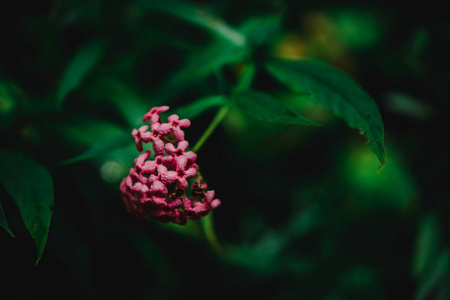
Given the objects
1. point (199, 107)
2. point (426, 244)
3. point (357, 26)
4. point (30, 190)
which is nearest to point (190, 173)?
point (199, 107)

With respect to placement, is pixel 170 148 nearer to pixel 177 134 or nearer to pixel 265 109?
pixel 177 134

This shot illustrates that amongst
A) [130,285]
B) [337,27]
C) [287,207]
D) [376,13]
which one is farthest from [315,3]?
[130,285]

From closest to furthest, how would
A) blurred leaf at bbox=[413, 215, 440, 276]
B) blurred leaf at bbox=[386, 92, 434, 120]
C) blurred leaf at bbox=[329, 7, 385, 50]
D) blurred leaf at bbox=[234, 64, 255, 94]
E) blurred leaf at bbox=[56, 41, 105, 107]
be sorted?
blurred leaf at bbox=[234, 64, 255, 94]
blurred leaf at bbox=[56, 41, 105, 107]
blurred leaf at bbox=[413, 215, 440, 276]
blurred leaf at bbox=[386, 92, 434, 120]
blurred leaf at bbox=[329, 7, 385, 50]

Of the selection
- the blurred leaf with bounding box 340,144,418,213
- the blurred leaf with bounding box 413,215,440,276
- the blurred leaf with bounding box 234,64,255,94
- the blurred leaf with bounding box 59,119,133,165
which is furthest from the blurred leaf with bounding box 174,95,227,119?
the blurred leaf with bounding box 340,144,418,213

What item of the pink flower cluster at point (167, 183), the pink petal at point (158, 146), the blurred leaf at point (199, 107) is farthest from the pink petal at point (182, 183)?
the blurred leaf at point (199, 107)

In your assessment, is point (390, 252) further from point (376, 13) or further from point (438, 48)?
point (376, 13)

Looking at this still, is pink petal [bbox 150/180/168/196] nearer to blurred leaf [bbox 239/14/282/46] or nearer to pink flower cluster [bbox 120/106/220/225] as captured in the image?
pink flower cluster [bbox 120/106/220/225]
